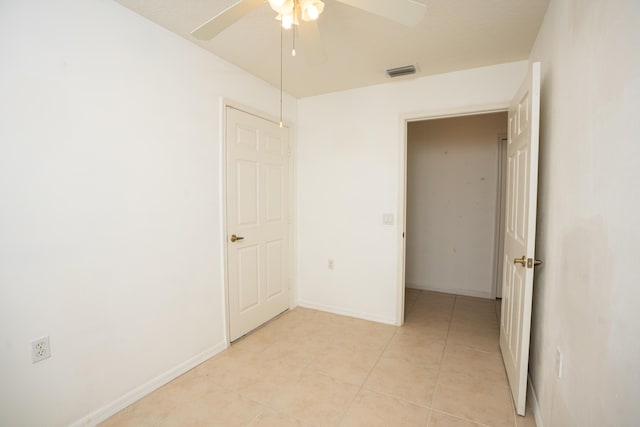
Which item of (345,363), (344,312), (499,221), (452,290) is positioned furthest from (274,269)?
(499,221)

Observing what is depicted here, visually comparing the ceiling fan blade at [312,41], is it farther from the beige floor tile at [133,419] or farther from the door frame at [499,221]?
the door frame at [499,221]

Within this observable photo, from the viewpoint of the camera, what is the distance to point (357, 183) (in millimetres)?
3168

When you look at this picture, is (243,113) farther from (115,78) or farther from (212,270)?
(212,270)

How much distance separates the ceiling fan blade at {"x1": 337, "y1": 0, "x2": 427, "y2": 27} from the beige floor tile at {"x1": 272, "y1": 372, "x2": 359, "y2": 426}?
2.11m

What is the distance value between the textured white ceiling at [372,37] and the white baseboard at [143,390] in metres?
2.40

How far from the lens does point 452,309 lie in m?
3.42

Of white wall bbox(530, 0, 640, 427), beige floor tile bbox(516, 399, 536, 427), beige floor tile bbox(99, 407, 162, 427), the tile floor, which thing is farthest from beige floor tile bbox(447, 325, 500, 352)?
beige floor tile bbox(99, 407, 162, 427)

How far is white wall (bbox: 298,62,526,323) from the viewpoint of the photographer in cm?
285

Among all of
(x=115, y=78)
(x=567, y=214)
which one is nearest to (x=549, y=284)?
(x=567, y=214)

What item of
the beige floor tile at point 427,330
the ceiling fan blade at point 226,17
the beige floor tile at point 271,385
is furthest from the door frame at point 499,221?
the ceiling fan blade at point 226,17

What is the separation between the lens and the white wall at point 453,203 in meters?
3.76

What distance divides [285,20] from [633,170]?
1.38m

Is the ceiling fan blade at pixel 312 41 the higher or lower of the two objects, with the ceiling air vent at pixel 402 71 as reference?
lower

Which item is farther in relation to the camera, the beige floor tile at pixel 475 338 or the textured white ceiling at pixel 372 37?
the beige floor tile at pixel 475 338
